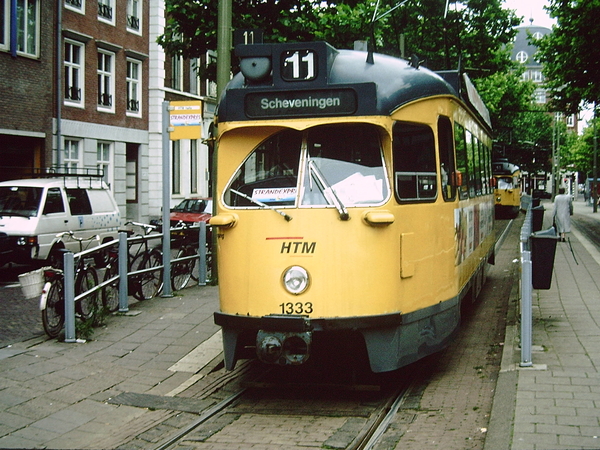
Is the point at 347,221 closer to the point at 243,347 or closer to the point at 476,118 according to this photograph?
the point at 243,347

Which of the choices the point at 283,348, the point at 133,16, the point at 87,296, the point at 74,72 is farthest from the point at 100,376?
the point at 133,16

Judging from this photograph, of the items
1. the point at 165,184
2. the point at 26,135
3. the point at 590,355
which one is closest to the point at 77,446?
the point at 590,355

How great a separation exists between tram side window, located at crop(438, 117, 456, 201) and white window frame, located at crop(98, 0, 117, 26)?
24.2 m

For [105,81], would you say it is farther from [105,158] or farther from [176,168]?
[176,168]

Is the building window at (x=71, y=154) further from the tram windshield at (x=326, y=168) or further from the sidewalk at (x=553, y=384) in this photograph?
the tram windshield at (x=326, y=168)

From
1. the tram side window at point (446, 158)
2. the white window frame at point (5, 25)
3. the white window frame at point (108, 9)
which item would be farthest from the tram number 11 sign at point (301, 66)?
the white window frame at point (108, 9)

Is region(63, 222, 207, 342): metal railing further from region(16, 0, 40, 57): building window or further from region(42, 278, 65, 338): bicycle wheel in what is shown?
region(16, 0, 40, 57): building window

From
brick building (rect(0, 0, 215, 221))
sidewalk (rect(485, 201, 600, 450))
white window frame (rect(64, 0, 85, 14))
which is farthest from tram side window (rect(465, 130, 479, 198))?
white window frame (rect(64, 0, 85, 14))

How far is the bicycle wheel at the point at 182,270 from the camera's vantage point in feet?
42.9

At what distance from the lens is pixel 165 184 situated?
1261cm

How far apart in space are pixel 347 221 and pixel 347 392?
1729 millimetres

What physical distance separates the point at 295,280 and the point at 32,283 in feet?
12.6

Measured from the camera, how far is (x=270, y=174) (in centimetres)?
705

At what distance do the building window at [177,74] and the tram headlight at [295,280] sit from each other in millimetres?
29960
